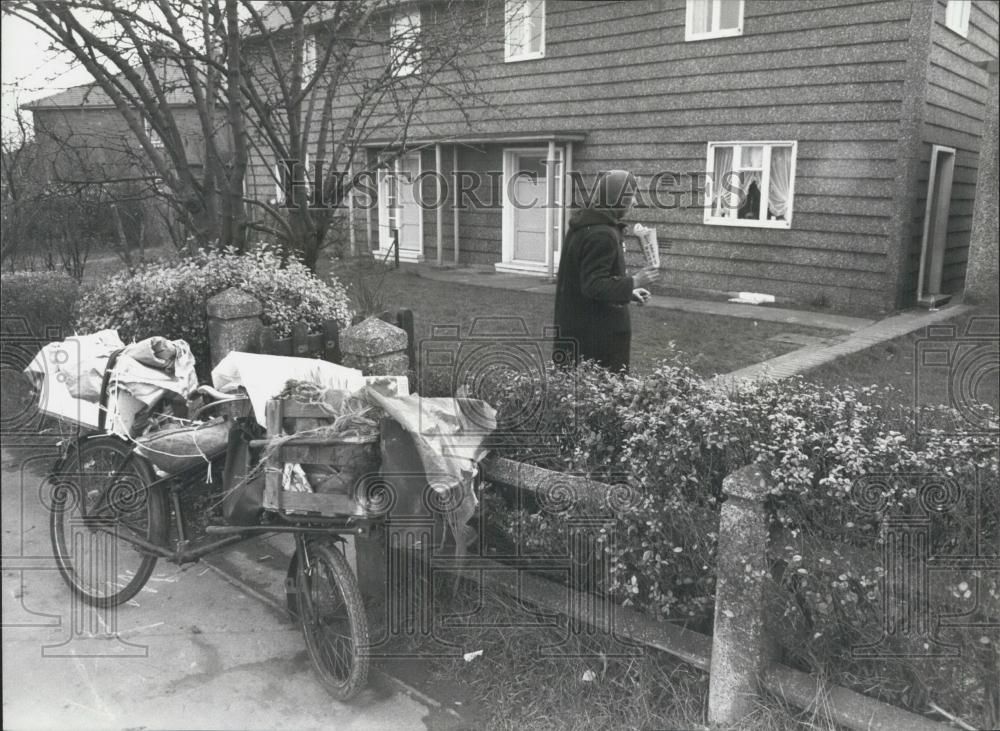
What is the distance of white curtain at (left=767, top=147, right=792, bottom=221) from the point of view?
12.0m

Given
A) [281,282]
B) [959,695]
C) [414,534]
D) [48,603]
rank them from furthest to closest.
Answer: [281,282] < [48,603] < [414,534] < [959,695]

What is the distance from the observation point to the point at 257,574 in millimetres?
4727

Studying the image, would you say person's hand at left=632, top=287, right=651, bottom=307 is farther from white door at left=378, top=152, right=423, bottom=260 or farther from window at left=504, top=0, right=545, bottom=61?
white door at left=378, top=152, right=423, bottom=260

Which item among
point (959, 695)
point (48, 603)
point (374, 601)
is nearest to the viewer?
point (959, 695)

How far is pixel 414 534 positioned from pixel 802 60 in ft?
33.7

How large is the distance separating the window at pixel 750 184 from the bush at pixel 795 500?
9127mm

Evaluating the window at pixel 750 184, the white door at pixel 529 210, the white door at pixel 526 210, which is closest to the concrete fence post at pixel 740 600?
the window at pixel 750 184

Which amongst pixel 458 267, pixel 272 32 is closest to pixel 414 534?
pixel 272 32

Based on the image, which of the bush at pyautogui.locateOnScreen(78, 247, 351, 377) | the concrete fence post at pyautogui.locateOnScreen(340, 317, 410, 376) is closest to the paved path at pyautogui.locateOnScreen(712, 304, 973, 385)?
the concrete fence post at pyautogui.locateOnScreen(340, 317, 410, 376)

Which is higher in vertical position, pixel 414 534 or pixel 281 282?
pixel 281 282

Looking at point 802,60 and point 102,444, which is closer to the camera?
point 102,444

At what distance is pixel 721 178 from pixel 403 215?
8116 mm

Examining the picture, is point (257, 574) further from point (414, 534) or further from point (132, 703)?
point (414, 534)

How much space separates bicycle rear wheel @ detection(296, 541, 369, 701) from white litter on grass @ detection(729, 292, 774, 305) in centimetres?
985
